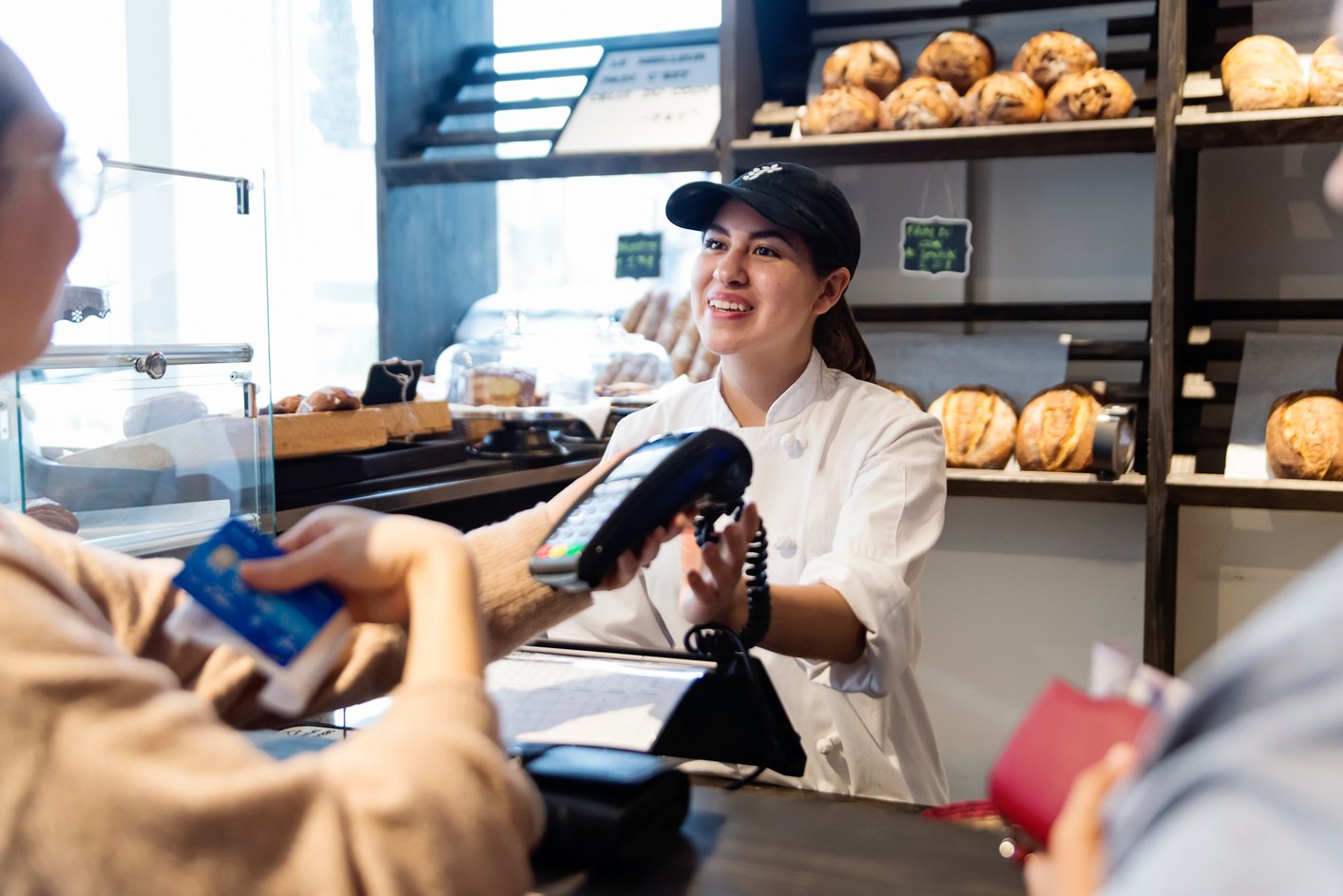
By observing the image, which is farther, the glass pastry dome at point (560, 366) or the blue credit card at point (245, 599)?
the glass pastry dome at point (560, 366)

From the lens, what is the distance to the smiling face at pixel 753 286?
71.4 inches

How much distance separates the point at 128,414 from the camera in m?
1.51

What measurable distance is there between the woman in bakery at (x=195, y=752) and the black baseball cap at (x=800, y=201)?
1.10m

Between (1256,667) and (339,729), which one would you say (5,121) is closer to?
(1256,667)

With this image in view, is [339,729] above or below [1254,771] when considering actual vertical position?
below

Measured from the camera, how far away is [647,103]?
304 centimetres

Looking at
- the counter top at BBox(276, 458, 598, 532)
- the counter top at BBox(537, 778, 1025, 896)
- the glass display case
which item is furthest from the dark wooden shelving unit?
the counter top at BBox(537, 778, 1025, 896)

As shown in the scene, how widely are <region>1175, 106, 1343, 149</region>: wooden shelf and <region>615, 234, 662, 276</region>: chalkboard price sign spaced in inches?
52.9

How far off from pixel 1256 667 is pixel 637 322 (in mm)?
2869

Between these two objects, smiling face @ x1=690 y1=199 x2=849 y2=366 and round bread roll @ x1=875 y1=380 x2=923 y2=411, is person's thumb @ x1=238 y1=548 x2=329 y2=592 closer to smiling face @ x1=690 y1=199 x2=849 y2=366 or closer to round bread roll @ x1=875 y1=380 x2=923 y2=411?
smiling face @ x1=690 y1=199 x2=849 y2=366

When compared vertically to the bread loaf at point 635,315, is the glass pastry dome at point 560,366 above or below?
below

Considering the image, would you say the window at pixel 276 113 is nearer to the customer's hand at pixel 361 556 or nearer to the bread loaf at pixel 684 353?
the bread loaf at pixel 684 353

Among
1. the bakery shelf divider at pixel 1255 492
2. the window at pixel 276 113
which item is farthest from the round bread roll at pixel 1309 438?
the window at pixel 276 113

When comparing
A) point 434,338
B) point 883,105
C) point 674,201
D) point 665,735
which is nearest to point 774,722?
point 665,735
